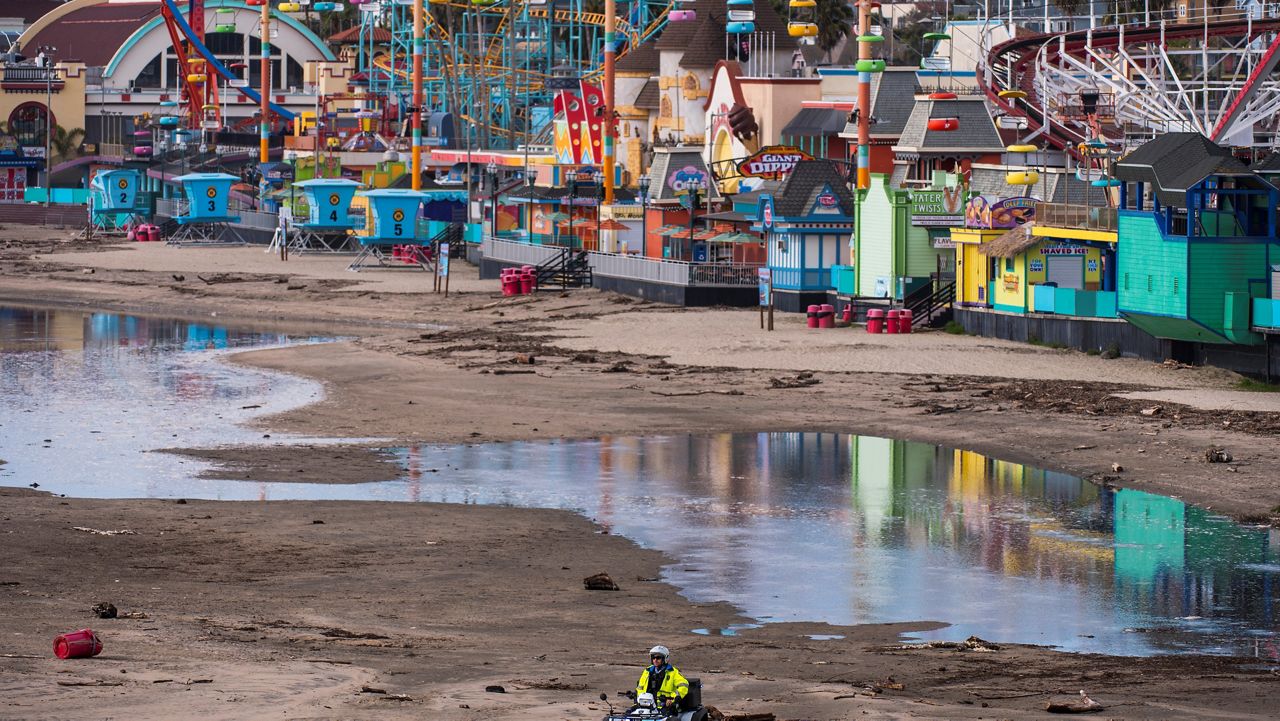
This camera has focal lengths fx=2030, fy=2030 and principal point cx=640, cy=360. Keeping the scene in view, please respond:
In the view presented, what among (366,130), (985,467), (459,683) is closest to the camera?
(459,683)

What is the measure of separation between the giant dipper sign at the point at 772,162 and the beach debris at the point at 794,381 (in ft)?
79.9

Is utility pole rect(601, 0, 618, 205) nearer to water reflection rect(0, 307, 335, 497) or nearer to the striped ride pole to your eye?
the striped ride pole

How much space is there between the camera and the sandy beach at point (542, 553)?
19766 mm

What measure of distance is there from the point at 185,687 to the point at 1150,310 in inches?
1387

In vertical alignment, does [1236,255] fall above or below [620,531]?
above

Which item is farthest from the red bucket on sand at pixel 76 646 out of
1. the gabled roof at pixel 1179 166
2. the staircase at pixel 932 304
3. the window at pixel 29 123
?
the window at pixel 29 123

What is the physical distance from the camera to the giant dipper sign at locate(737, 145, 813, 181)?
7319 centimetres

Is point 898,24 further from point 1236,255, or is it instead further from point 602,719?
point 602,719

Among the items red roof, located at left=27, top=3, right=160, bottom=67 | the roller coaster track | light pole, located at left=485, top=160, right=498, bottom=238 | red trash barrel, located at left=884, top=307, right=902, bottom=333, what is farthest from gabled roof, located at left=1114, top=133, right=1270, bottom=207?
red roof, located at left=27, top=3, right=160, bottom=67

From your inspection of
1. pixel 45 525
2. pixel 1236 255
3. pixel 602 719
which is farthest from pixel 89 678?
pixel 1236 255

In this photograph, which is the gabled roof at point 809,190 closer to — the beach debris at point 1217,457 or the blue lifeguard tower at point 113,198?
the beach debris at point 1217,457

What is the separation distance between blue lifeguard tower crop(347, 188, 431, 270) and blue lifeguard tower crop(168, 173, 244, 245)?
16412 mm

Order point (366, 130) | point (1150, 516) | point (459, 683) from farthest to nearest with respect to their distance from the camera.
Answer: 1. point (366, 130)
2. point (1150, 516)
3. point (459, 683)

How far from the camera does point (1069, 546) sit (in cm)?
3044
